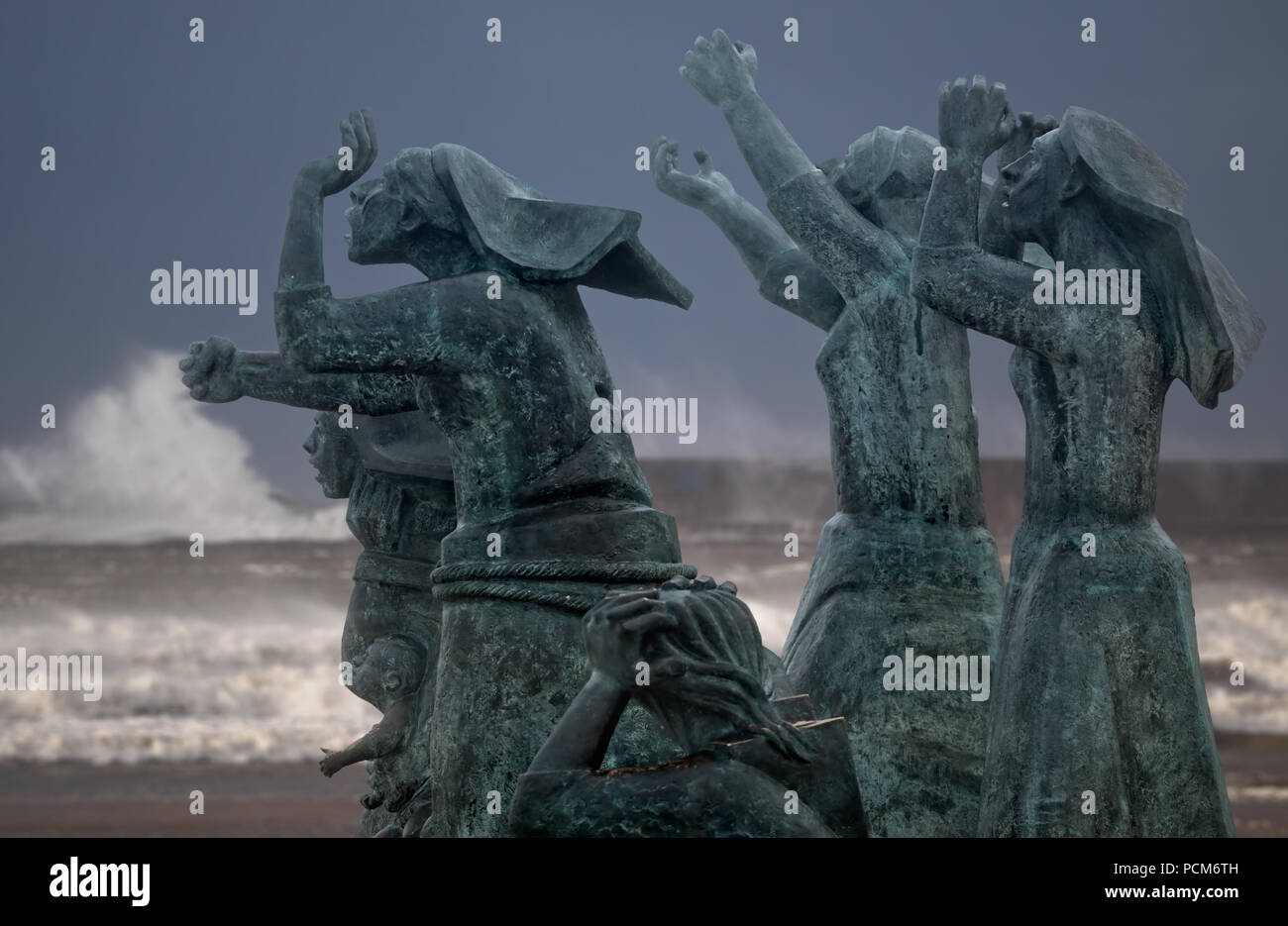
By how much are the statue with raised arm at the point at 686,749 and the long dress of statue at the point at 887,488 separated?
177cm

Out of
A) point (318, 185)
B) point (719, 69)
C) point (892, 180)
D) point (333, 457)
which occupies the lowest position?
point (333, 457)

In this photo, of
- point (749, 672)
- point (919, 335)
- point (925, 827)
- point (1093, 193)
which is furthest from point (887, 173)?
point (749, 672)

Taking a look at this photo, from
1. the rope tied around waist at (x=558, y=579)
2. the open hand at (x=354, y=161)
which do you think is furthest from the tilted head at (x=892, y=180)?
the rope tied around waist at (x=558, y=579)

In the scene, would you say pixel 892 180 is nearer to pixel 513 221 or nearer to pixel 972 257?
pixel 972 257

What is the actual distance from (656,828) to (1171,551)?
208 centimetres

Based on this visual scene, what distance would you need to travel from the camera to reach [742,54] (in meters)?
6.95

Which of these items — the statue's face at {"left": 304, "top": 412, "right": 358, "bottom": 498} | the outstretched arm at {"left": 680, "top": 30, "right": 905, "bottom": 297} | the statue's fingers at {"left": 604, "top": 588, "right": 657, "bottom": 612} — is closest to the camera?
the statue's fingers at {"left": 604, "top": 588, "right": 657, "bottom": 612}

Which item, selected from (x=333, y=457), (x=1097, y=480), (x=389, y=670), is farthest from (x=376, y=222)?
(x=1097, y=480)

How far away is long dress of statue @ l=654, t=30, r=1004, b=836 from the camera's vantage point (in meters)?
6.41

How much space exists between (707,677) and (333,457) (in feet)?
8.81

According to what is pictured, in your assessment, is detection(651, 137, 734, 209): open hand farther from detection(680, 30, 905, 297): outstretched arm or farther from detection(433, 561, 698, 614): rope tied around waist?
detection(433, 561, 698, 614): rope tied around waist

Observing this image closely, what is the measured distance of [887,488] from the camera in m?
6.58

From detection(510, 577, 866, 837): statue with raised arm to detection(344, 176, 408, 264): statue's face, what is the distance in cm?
183

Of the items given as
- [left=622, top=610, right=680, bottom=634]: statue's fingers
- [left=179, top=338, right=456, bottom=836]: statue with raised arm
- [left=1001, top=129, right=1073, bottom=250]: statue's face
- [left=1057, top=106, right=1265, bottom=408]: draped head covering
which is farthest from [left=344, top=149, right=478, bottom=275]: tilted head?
[left=1057, top=106, right=1265, bottom=408]: draped head covering
